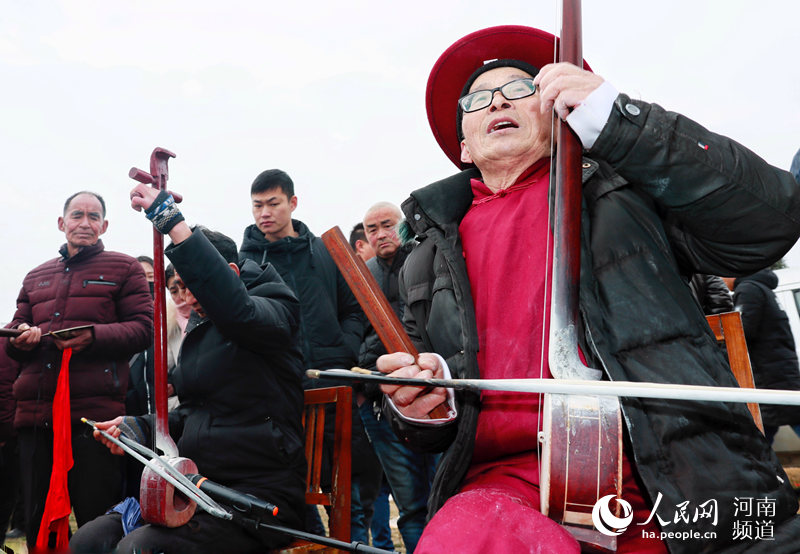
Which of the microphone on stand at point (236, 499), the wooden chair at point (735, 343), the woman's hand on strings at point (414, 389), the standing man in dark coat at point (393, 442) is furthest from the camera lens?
the standing man in dark coat at point (393, 442)

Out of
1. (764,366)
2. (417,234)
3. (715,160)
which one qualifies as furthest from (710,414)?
(764,366)

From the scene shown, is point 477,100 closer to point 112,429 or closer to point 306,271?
point 112,429

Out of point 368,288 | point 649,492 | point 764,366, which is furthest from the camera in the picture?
point 764,366

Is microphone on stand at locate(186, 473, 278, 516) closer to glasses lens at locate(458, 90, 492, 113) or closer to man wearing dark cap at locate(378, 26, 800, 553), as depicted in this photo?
man wearing dark cap at locate(378, 26, 800, 553)

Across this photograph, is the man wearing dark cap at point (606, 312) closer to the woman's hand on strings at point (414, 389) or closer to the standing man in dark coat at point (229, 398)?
the woman's hand on strings at point (414, 389)

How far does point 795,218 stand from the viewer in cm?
150

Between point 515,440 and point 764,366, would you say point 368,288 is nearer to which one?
point 515,440

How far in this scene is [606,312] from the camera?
1549mm

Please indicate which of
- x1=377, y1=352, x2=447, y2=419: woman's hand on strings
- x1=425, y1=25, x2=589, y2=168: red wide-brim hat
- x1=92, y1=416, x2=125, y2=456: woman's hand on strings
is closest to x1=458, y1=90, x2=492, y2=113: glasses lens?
x1=425, y1=25, x2=589, y2=168: red wide-brim hat

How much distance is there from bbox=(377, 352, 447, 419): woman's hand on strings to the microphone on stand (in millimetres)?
855

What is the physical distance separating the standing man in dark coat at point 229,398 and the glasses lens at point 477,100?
1.29 metres

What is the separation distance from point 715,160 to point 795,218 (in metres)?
0.26

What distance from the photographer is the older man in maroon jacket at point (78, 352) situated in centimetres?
378

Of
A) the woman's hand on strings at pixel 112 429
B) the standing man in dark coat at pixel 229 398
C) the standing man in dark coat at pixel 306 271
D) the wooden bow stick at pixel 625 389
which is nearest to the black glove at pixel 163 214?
the standing man in dark coat at pixel 229 398
